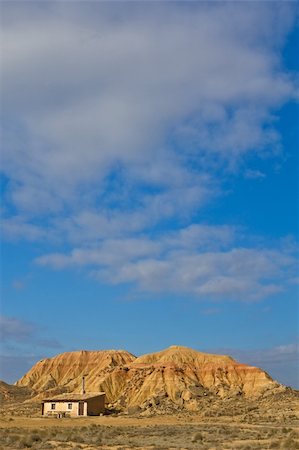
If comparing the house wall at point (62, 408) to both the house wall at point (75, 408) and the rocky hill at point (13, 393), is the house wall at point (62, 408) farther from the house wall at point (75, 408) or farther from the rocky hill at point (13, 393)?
the rocky hill at point (13, 393)

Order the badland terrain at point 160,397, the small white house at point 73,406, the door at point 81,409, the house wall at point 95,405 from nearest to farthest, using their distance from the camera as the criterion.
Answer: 1. the badland terrain at point 160,397
2. the small white house at point 73,406
3. the door at point 81,409
4. the house wall at point 95,405

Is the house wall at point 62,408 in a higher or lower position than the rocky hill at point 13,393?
lower

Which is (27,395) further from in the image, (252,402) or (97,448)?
(97,448)

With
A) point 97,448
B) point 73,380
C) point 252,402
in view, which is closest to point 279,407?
point 252,402

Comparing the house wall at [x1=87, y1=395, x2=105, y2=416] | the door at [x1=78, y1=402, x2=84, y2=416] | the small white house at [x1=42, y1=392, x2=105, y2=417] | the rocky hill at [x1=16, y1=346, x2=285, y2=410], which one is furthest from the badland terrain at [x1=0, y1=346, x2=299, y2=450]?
the door at [x1=78, y1=402, x2=84, y2=416]

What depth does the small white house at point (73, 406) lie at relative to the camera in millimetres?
77938

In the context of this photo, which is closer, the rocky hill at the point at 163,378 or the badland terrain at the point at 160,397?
the badland terrain at the point at 160,397

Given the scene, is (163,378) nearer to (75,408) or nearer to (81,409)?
(81,409)

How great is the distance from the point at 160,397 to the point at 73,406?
2218 cm

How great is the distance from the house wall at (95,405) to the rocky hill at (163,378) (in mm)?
9767

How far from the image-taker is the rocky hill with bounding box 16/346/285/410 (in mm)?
99250

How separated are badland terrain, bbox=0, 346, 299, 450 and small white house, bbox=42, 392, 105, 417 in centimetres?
234

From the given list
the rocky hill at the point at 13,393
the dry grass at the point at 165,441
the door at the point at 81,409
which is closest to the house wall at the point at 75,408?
the door at the point at 81,409

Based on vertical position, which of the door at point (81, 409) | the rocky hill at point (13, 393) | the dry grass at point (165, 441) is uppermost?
the rocky hill at point (13, 393)
